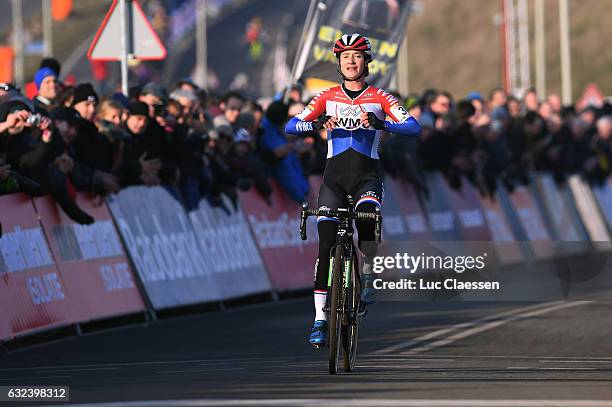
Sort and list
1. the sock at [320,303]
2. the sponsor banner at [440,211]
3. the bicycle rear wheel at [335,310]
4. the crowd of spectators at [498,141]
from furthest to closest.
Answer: the sponsor banner at [440,211]
the crowd of spectators at [498,141]
the sock at [320,303]
the bicycle rear wheel at [335,310]

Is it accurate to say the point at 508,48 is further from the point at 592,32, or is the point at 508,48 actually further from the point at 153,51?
the point at 592,32

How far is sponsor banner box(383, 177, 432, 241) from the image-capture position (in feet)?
84.2

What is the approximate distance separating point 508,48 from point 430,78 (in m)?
71.6

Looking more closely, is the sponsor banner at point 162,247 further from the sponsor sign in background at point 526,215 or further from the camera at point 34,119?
the sponsor sign in background at point 526,215

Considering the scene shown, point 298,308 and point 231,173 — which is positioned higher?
point 231,173

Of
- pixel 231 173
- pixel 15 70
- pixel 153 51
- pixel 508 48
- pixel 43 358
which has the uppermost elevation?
pixel 15 70

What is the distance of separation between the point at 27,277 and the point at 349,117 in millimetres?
3966

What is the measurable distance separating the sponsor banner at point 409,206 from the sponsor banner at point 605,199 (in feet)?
24.2

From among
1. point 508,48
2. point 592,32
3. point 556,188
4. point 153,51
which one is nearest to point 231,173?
point 153,51

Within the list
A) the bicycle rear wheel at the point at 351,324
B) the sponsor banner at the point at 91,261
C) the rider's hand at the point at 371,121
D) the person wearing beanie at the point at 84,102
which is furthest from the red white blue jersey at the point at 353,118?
the person wearing beanie at the point at 84,102

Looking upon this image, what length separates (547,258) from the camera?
49.9ft

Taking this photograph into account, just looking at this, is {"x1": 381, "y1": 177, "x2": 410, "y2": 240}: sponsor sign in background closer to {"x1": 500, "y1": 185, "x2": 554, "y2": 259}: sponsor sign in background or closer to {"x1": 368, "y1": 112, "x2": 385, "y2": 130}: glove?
{"x1": 500, "y1": 185, "x2": 554, "y2": 259}: sponsor sign in background

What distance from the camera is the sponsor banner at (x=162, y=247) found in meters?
18.8

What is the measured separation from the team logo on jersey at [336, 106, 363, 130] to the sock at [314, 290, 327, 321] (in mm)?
1202
